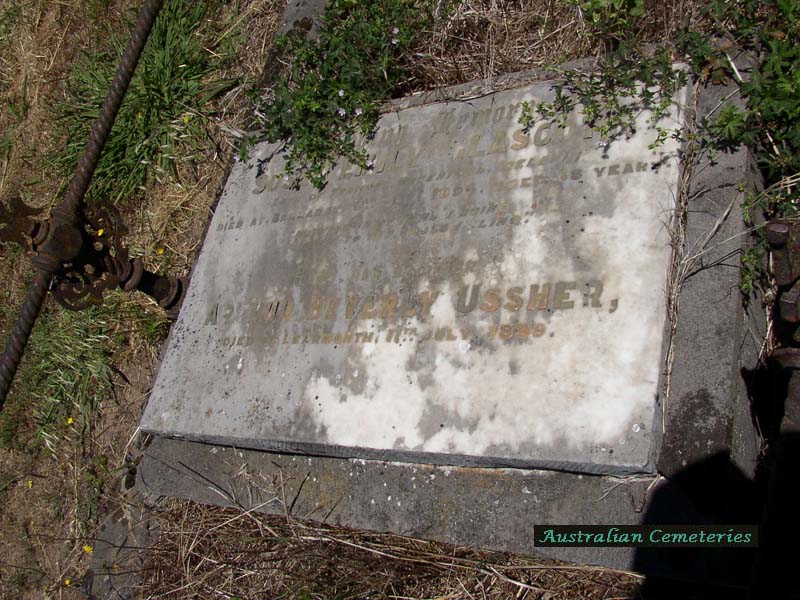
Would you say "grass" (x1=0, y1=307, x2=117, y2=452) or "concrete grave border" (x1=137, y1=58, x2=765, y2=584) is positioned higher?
"concrete grave border" (x1=137, y1=58, x2=765, y2=584)

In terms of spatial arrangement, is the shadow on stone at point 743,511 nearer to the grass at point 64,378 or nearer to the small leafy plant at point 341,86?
the small leafy plant at point 341,86

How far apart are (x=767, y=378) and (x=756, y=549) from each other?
1.89 ft

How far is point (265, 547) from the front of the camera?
9.89ft

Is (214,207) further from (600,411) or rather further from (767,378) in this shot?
(767,378)

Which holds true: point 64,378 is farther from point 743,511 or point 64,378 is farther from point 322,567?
point 743,511

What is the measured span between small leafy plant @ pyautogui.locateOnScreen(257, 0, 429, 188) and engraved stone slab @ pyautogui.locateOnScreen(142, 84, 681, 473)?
0.11m

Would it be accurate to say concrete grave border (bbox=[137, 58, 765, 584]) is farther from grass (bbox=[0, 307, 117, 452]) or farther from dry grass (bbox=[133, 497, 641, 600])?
grass (bbox=[0, 307, 117, 452])

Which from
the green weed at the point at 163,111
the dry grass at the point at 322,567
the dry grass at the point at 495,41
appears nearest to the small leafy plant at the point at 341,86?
the dry grass at the point at 495,41

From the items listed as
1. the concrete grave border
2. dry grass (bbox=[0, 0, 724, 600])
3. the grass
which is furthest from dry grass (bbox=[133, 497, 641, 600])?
the grass

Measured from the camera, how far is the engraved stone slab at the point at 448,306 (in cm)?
214

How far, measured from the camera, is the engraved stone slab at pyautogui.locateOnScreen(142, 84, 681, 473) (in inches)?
84.1

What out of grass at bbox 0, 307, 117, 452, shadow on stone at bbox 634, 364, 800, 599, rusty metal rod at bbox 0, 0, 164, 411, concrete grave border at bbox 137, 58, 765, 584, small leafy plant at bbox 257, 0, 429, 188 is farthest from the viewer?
grass at bbox 0, 307, 117, 452

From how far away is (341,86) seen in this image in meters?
Answer: 3.21

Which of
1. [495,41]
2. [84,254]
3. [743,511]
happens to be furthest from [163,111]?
[743,511]
